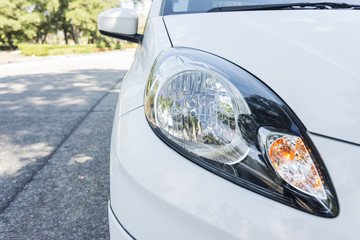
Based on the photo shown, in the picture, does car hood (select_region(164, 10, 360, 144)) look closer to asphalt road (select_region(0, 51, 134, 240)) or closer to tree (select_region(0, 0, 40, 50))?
asphalt road (select_region(0, 51, 134, 240))

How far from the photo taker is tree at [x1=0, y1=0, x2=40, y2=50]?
25.0 m

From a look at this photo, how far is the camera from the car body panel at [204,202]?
585 mm

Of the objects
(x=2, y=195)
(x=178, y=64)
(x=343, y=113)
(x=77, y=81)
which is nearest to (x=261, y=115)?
(x=343, y=113)

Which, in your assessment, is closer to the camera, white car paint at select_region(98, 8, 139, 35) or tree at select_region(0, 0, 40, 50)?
white car paint at select_region(98, 8, 139, 35)

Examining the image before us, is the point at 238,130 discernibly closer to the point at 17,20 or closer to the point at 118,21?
the point at 118,21

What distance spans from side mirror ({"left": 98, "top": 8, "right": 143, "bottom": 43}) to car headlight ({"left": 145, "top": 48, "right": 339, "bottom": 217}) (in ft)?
3.41

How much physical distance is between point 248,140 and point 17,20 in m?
32.9

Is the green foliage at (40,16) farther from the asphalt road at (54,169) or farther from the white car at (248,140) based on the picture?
the white car at (248,140)

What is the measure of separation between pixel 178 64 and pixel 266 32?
32cm

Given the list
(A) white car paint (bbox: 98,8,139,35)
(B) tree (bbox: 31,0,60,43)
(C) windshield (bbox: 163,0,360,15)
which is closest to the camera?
(C) windshield (bbox: 163,0,360,15)

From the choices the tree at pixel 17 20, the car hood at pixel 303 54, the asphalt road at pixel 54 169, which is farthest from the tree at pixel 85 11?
the car hood at pixel 303 54

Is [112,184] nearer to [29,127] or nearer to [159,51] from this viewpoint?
[159,51]

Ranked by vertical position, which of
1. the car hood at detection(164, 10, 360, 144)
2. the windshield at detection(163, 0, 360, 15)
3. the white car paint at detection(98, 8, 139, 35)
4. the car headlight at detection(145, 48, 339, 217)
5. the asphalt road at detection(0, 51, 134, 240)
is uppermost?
the windshield at detection(163, 0, 360, 15)

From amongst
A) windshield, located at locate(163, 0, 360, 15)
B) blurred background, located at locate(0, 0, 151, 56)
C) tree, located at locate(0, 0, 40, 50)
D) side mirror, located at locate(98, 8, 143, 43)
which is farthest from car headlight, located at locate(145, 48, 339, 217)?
tree, located at locate(0, 0, 40, 50)
